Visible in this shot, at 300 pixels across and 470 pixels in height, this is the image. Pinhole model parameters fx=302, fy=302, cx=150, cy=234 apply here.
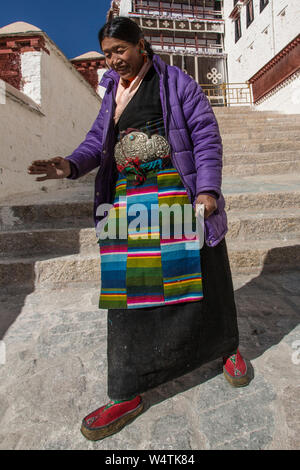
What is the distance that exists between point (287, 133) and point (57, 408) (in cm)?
782

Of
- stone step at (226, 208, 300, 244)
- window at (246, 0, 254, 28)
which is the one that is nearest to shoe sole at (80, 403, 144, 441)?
stone step at (226, 208, 300, 244)

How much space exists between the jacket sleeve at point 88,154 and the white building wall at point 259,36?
1620 centimetres

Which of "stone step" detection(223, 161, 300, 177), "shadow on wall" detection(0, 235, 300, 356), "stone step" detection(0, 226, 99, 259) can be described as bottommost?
"shadow on wall" detection(0, 235, 300, 356)

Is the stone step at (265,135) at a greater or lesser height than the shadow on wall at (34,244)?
greater

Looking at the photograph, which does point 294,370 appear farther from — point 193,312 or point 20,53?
point 20,53

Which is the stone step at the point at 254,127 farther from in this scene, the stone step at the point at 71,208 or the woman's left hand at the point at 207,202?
the woman's left hand at the point at 207,202

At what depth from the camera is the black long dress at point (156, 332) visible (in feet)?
4.78

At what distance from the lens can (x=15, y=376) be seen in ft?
5.94

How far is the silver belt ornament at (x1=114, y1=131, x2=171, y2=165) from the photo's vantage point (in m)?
1.51

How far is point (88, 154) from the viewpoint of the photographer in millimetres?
1662

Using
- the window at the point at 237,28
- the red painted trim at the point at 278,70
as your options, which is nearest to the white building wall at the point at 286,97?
the red painted trim at the point at 278,70

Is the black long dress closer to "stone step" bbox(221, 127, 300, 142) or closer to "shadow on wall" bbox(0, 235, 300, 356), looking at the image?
"shadow on wall" bbox(0, 235, 300, 356)

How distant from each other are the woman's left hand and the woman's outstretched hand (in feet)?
2.27

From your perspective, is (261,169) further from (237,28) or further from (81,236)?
(237,28)
